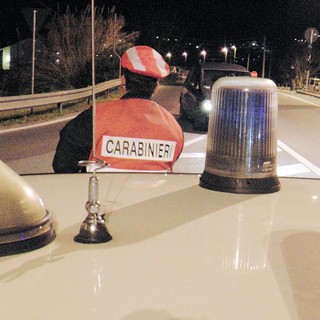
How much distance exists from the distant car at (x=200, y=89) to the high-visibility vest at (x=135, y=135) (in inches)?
521

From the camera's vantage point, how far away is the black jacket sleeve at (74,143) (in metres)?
2.79

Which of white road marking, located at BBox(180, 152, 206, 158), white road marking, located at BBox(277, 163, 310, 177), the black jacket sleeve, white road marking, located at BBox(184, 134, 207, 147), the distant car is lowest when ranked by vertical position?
white road marking, located at BBox(184, 134, 207, 147)

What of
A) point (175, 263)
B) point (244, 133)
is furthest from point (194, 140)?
point (175, 263)

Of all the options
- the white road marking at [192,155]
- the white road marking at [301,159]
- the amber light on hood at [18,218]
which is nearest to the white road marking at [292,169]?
the white road marking at [301,159]

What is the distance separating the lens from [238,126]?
2127 mm

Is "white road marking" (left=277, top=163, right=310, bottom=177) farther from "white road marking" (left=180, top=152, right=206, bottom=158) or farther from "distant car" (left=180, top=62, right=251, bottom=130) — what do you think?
"distant car" (left=180, top=62, right=251, bottom=130)

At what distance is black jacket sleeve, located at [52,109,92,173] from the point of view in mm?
2789

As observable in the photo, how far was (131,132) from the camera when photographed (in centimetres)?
284

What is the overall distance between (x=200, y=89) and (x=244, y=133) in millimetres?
15174

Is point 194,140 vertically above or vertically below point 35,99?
below

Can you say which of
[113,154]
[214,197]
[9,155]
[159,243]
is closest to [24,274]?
[159,243]

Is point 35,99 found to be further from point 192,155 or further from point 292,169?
point 292,169

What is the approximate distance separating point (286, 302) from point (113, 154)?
1.70 metres

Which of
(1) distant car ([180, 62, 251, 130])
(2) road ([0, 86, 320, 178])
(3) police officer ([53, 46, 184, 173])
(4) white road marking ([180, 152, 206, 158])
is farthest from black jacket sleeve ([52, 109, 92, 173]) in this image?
(1) distant car ([180, 62, 251, 130])
